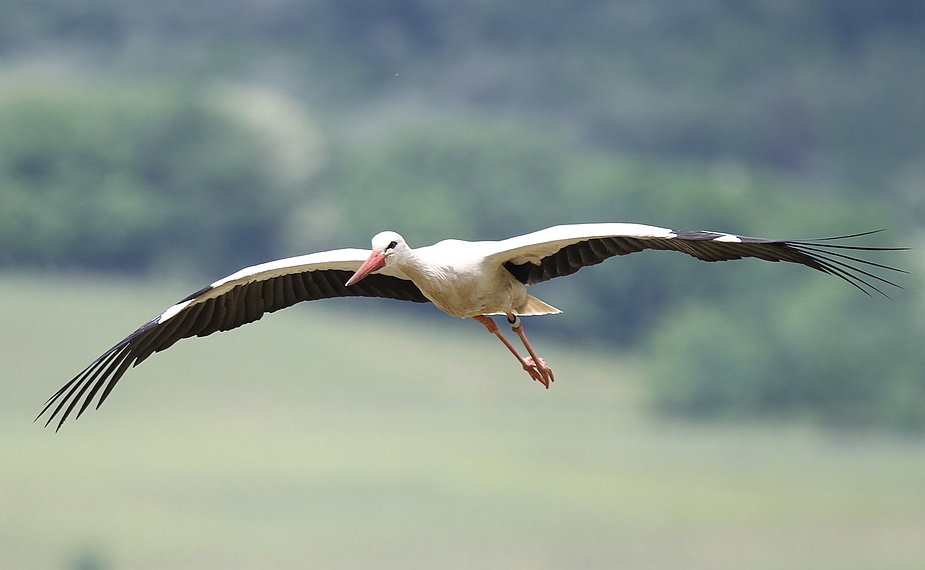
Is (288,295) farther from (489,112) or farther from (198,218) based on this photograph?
(489,112)

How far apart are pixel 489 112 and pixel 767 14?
34.2ft

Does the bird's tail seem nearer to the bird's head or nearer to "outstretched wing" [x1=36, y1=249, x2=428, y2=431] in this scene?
"outstretched wing" [x1=36, y1=249, x2=428, y2=431]

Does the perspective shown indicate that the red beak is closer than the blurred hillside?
Yes

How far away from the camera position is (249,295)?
29.5ft

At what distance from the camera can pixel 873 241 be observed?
36750 mm

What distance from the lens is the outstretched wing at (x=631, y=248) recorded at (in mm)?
7167

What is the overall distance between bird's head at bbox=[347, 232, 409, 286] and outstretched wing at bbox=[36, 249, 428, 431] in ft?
1.45

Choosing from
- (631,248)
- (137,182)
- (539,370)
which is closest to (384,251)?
(539,370)

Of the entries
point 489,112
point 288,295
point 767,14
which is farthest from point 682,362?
point 288,295

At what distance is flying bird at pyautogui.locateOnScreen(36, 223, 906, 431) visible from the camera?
757 centimetres

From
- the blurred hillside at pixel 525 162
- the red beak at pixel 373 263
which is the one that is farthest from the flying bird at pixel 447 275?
the blurred hillside at pixel 525 162

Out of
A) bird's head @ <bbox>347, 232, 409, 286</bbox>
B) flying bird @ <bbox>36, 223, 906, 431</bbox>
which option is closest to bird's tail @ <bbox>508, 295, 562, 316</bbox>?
flying bird @ <bbox>36, 223, 906, 431</bbox>

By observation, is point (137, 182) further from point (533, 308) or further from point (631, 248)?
point (631, 248)

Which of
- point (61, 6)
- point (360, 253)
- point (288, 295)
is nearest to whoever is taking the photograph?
point (360, 253)
